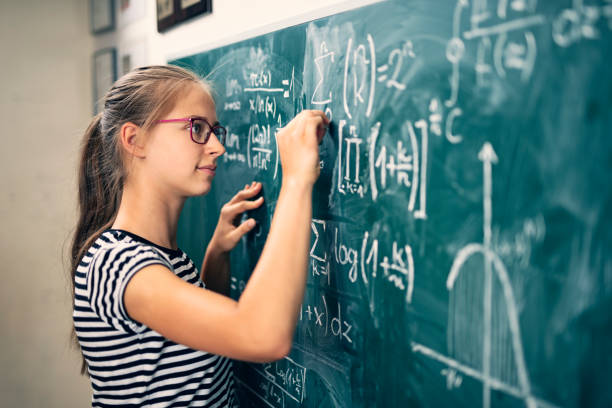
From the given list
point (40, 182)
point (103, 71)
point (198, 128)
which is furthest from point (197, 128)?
point (40, 182)

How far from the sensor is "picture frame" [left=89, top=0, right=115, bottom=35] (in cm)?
235

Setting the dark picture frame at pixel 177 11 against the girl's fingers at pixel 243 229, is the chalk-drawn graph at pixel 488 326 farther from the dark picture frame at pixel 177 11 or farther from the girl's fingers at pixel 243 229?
the dark picture frame at pixel 177 11

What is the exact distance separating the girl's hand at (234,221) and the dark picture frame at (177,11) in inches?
25.9

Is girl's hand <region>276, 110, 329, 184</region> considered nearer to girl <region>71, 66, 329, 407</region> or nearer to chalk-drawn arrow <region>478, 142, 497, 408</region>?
girl <region>71, 66, 329, 407</region>

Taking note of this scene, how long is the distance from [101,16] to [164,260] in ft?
6.64

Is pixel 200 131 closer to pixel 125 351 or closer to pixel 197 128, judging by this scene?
pixel 197 128

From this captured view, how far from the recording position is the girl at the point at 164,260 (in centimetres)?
→ 80

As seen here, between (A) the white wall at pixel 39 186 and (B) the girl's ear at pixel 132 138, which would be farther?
(A) the white wall at pixel 39 186

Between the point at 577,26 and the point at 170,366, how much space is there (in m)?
0.97

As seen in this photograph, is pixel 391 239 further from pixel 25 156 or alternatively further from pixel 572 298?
pixel 25 156

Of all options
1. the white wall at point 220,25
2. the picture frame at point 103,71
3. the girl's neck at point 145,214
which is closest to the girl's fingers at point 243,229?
the girl's neck at point 145,214

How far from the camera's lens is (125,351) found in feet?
3.16

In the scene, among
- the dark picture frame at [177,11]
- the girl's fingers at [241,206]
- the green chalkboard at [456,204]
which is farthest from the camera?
the dark picture frame at [177,11]

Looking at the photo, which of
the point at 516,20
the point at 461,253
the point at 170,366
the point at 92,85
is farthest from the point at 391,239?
the point at 92,85
